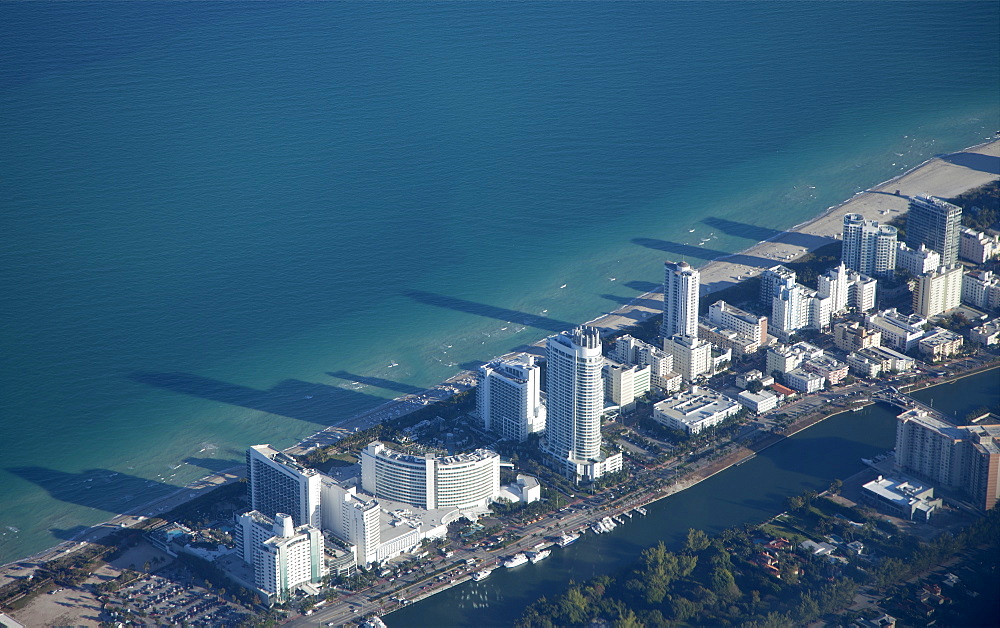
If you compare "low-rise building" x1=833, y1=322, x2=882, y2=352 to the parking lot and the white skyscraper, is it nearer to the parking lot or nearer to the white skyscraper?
the white skyscraper

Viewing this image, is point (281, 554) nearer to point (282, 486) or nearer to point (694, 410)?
point (282, 486)

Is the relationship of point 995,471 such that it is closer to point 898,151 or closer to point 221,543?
point 221,543

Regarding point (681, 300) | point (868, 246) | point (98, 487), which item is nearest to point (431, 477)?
point (98, 487)

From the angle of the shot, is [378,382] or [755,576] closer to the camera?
[755,576]

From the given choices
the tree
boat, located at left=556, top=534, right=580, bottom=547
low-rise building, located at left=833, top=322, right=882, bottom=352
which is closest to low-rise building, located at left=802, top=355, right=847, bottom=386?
low-rise building, located at left=833, top=322, right=882, bottom=352

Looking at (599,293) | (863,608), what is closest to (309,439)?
(599,293)

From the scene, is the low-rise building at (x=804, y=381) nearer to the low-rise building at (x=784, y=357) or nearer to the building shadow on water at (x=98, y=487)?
the low-rise building at (x=784, y=357)
